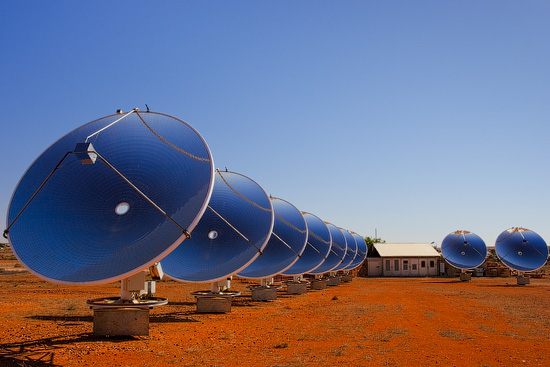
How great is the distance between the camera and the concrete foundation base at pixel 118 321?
14.6 metres

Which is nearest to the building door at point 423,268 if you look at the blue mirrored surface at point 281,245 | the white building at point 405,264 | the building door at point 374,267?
the white building at point 405,264

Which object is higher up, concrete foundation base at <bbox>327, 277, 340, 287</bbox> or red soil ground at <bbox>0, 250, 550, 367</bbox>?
red soil ground at <bbox>0, 250, 550, 367</bbox>

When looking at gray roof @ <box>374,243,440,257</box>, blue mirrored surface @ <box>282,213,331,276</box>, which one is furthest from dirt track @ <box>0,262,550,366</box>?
gray roof @ <box>374,243,440,257</box>

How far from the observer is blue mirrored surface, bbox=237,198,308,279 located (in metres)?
28.4

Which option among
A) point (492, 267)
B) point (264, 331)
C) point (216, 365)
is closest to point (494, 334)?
point (264, 331)

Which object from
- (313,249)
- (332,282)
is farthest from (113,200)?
(332,282)

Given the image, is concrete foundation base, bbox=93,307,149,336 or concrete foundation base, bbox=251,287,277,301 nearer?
concrete foundation base, bbox=93,307,149,336

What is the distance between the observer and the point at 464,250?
58906mm

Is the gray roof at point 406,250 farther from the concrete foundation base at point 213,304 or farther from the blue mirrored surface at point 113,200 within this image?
the blue mirrored surface at point 113,200

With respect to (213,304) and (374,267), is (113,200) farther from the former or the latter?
(374,267)

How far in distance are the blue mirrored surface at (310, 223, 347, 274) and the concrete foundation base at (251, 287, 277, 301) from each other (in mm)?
12925

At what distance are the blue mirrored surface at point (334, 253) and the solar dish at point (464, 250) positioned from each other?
44.9ft

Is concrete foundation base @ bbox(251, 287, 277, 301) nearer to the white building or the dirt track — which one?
the dirt track

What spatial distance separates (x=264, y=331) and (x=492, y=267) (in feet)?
208
